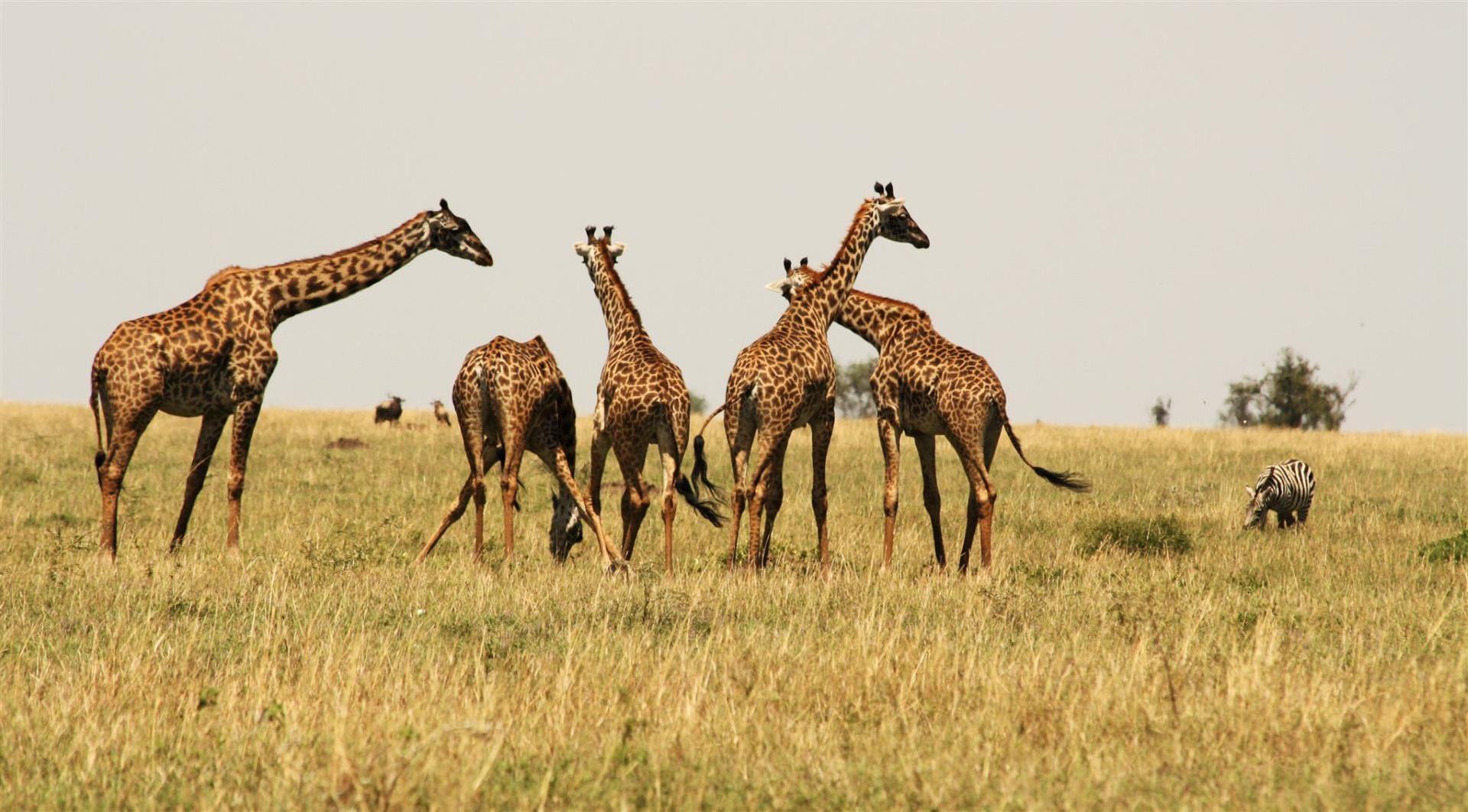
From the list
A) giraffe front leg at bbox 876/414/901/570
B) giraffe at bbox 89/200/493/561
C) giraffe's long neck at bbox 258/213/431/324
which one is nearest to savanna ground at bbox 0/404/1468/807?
giraffe front leg at bbox 876/414/901/570

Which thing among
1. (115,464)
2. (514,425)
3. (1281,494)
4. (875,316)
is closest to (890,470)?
(875,316)

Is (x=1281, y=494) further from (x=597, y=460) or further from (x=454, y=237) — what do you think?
(x=454, y=237)

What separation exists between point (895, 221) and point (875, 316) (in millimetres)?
988

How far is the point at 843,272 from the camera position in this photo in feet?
38.2

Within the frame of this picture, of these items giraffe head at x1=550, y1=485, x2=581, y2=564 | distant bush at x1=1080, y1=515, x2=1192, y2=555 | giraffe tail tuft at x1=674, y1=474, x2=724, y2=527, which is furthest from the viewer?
distant bush at x1=1080, y1=515, x2=1192, y2=555

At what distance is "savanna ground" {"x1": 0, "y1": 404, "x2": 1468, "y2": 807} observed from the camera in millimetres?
4844

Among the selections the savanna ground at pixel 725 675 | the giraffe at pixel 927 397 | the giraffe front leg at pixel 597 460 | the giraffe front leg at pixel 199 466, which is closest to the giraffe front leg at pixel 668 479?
the savanna ground at pixel 725 675

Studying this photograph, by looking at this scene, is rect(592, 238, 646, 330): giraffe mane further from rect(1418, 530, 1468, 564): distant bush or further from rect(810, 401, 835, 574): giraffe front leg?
rect(1418, 530, 1468, 564): distant bush

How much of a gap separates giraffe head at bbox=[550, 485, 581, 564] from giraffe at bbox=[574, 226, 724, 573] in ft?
1.12

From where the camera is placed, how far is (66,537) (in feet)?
40.4

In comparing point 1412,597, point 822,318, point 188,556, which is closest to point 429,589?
point 188,556

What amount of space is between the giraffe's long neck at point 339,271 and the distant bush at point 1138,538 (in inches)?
267

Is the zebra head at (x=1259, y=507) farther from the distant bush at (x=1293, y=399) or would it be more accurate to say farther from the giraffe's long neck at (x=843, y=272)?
the distant bush at (x=1293, y=399)

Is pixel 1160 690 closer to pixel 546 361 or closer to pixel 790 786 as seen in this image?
pixel 790 786
